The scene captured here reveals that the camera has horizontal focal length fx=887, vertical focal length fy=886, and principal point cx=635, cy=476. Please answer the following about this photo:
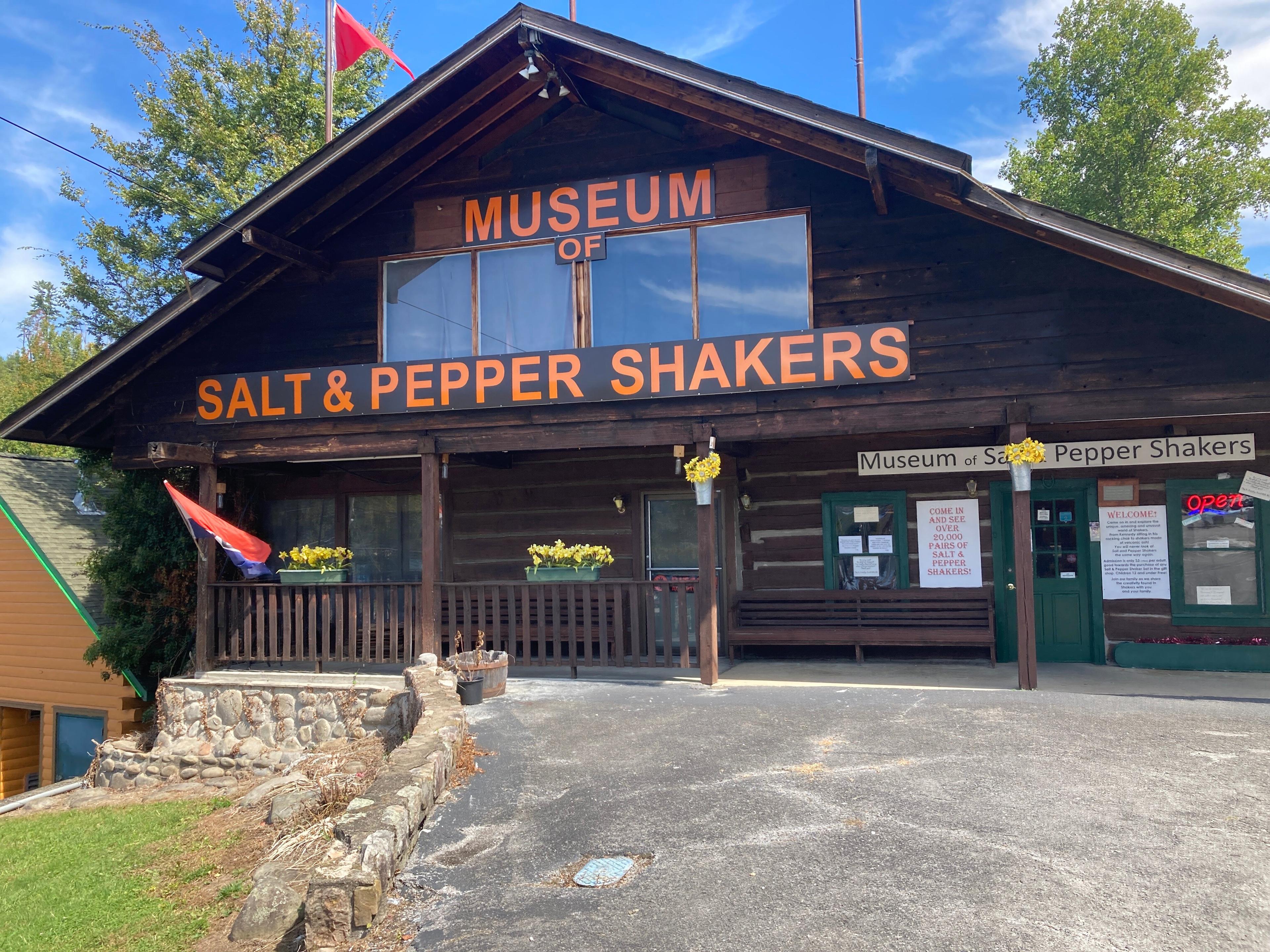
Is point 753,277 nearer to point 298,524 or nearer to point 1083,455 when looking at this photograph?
point 1083,455

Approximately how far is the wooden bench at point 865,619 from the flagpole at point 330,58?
34.9ft

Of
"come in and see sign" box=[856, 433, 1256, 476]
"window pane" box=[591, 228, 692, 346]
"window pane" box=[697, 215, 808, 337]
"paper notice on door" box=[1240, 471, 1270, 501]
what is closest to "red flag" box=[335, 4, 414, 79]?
"window pane" box=[591, 228, 692, 346]

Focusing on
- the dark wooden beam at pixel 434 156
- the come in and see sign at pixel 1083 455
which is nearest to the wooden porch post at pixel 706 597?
the come in and see sign at pixel 1083 455

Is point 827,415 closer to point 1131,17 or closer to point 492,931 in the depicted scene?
point 492,931

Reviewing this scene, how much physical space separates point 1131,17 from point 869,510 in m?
18.6

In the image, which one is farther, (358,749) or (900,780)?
(358,749)

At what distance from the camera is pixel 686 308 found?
31.2 ft

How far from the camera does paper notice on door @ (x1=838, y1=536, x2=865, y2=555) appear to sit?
11125 millimetres

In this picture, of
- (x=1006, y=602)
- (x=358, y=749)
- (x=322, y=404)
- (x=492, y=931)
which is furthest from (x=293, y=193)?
(x=1006, y=602)

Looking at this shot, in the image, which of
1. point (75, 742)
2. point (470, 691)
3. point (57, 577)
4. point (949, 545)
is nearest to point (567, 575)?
point (470, 691)

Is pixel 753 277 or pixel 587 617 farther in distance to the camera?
pixel 587 617

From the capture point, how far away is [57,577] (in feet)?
48.8

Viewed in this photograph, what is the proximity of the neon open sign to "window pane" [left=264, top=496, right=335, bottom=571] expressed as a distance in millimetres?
11270

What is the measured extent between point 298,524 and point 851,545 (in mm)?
8194
